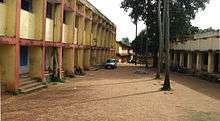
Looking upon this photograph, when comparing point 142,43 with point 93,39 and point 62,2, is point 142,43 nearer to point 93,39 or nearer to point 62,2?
point 93,39

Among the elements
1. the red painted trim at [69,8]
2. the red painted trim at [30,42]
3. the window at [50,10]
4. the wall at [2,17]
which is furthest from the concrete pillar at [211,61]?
the wall at [2,17]

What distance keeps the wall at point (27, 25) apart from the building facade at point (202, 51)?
17183 millimetres

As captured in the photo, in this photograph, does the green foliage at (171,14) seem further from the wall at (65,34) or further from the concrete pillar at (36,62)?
the concrete pillar at (36,62)

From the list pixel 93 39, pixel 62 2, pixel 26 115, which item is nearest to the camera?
pixel 26 115

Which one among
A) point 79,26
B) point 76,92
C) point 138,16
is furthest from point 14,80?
point 138,16

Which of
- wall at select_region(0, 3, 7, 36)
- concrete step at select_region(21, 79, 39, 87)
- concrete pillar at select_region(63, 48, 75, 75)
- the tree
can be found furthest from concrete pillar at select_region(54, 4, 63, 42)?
the tree

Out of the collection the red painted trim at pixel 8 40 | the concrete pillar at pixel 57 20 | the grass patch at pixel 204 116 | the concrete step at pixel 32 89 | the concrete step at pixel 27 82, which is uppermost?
the concrete pillar at pixel 57 20

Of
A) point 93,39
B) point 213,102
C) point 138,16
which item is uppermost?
point 138,16

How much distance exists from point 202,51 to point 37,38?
20365 mm

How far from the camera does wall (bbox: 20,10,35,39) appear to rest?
19.5 m

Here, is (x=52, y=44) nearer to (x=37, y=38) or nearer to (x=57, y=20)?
(x=57, y=20)

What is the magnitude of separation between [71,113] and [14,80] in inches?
228

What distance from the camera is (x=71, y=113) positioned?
43.0 feet

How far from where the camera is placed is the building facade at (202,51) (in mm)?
33969
